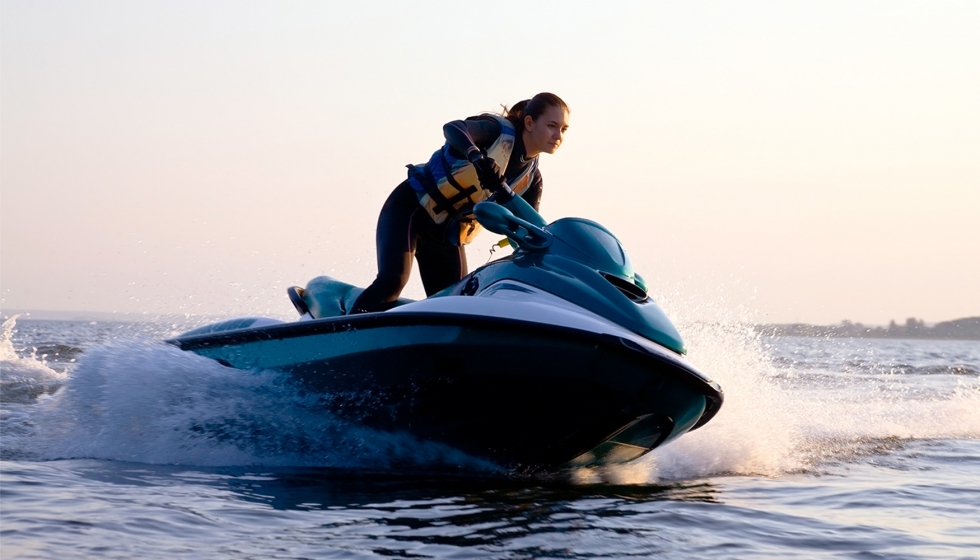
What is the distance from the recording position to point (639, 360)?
362 cm

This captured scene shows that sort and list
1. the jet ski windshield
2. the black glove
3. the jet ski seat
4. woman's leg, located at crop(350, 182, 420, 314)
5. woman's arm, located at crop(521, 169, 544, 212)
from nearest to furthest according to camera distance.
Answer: the jet ski windshield → the black glove → woman's leg, located at crop(350, 182, 420, 314) → the jet ski seat → woman's arm, located at crop(521, 169, 544, 212)

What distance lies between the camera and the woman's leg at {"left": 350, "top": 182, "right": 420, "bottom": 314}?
4609 millimetres

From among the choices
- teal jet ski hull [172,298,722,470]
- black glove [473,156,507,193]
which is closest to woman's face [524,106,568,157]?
black glove [473,156,507,193]

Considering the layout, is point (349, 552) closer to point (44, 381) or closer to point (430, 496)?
point (430, 496)

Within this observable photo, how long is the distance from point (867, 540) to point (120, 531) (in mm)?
2275

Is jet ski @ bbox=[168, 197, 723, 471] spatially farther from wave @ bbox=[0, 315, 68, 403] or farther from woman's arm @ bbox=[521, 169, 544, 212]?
wave @ bbox=[0, 315, 68, 403]

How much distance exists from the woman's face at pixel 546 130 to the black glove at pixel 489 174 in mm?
313

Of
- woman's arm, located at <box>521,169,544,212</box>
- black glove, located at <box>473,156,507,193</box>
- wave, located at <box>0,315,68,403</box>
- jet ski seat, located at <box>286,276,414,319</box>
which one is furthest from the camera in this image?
wave, located at <box>0,315,68,403</box>

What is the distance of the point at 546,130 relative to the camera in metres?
4.53

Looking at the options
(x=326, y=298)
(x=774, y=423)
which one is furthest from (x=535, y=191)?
(x=774, y=423)

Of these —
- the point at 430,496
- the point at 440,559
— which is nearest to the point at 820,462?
the point at 430,496

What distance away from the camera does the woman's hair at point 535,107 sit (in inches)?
177

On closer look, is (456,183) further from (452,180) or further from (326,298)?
(326,298)

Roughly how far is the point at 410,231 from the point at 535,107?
0.81m
